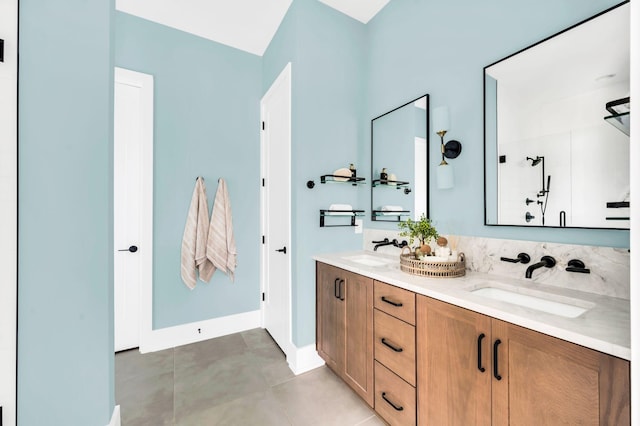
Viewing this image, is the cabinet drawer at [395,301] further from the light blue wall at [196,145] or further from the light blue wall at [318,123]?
the light blue wall at [196,145]

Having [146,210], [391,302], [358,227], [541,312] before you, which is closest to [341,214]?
[358,227]

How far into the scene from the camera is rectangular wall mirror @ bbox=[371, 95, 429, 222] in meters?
1.99

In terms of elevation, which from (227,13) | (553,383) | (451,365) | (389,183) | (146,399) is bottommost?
(146,399)

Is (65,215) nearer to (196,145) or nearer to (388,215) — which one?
(196,145)

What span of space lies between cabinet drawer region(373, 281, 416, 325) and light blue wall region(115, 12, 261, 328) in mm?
1797

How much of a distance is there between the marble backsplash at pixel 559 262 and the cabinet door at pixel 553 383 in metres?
0.55

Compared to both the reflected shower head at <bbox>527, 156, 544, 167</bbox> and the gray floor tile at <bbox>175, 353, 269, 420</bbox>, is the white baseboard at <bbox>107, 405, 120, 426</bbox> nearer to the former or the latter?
the gray floor tile at <bbox>175, 353, 269, 420</bbox>

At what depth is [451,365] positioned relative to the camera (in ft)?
3.81

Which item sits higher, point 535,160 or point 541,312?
point 535,160

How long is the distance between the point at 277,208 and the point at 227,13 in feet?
6.07

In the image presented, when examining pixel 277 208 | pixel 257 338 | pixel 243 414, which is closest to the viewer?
pixel 243 414

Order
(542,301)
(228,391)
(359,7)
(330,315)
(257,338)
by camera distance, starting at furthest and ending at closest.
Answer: (257,338) < (359,7) < (330,315) < (228,391) < (542,301)

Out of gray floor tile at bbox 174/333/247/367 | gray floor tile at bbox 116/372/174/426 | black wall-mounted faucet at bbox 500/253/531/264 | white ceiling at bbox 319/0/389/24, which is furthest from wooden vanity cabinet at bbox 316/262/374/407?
white ceiling at bbox 319/0/389/24

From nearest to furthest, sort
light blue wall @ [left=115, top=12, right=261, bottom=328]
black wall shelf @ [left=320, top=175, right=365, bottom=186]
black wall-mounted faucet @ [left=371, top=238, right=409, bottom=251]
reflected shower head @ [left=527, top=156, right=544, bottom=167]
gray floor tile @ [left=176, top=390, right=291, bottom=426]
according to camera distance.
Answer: reflected shower head @ [left=527, top=156, right=544, bottom=167] < gray floor tile @ [left=176, top=390, right=291, bottom=426] < black wall-mounted faucet @ [left=371, top=238, right=409, bottom=251] < black wall shelf @ [left=320, top=175, right=365, bottom=186] < light blue wall @ [left=115, top=12, right=261, bottom=328]
